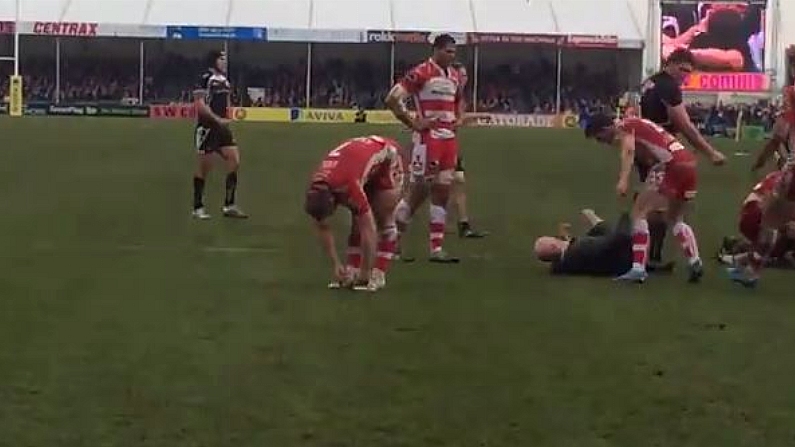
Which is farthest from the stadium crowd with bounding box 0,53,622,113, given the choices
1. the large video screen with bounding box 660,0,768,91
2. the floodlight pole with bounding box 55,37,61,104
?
the large video screen with bounding box 660,0,768,91

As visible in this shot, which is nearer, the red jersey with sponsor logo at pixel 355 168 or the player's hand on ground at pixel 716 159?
the red jersey with sponsor logo at pixel 355 168

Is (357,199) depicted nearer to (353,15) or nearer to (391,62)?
(353,15)

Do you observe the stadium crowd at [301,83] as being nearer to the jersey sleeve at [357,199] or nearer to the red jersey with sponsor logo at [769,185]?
the red jersey with sponsor logo at [769,185]

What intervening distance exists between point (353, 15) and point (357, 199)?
58.9 m

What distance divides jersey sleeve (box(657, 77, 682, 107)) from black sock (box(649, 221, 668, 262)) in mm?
974

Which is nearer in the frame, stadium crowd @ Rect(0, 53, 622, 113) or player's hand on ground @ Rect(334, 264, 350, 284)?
player's hand on ground @ Rect(334, 264, 350, 284)

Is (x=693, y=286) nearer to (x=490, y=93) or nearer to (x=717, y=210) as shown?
(x=717, y=210)

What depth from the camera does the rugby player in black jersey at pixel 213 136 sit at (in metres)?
16.3

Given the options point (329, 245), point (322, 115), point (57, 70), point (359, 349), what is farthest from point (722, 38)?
point (359, 349)

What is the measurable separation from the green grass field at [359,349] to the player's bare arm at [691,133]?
36.2 inches

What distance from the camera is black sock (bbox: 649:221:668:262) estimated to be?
11.9 m

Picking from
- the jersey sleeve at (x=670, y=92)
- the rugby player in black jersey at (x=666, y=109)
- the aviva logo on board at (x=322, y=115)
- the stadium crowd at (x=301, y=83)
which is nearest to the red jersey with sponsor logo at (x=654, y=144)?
the rugby player in black jersey at (x=666, y=109)

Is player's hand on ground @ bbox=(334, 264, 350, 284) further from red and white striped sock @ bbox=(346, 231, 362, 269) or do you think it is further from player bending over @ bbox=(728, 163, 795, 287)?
player bending over @ bbox=(728, 163, 795, 287)

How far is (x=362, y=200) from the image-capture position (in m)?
9.89
